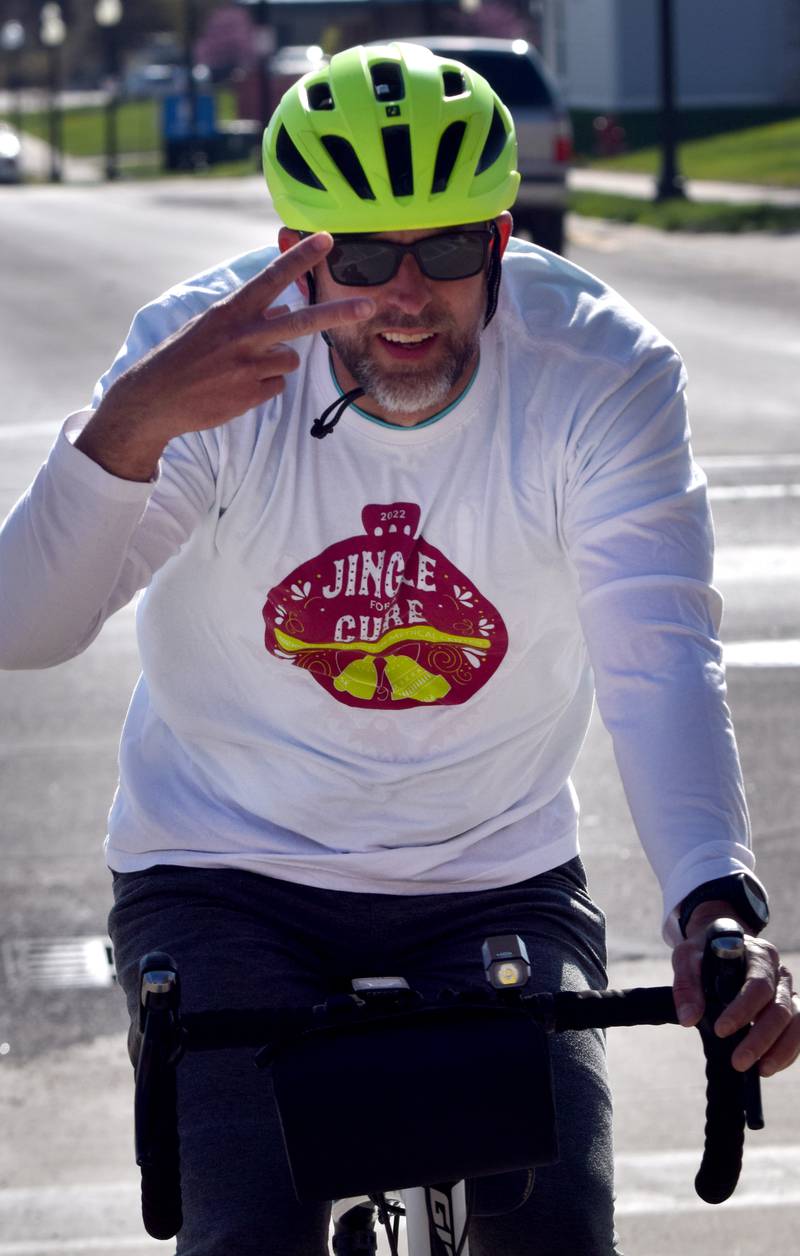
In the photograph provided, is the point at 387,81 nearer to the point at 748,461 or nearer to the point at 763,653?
the point at 763,653

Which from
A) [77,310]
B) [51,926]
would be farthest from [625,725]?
[77,310]

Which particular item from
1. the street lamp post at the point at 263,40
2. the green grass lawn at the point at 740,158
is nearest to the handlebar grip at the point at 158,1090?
the green grass lawn at the point at 740,158

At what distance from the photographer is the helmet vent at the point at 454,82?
3.17 m

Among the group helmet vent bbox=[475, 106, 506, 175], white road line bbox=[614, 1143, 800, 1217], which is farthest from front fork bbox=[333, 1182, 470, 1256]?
white road line bbox=[614, 1143, 800, 1217]

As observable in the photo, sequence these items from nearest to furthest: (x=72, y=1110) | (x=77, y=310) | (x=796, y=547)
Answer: (x=72, y=1110)
(x=796, y=547)
(x=77, y=310)

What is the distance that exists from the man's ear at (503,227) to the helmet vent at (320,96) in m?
0.31

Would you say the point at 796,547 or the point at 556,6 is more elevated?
the point at 796,547

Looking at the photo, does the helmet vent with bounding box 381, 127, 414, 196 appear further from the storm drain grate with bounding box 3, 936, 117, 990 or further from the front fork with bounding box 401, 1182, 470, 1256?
the storm drain grate with bounding box 3, 936, 117, 990

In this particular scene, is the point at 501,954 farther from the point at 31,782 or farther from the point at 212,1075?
the point at 31,782

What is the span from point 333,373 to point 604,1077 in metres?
1.11

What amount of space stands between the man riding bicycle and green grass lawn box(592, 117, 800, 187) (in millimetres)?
29159

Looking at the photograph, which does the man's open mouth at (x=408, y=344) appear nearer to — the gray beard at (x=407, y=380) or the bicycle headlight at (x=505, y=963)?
the gray beard at (x=407, y=380)

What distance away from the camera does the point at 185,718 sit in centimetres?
309

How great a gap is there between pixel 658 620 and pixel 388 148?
2.65 feet
